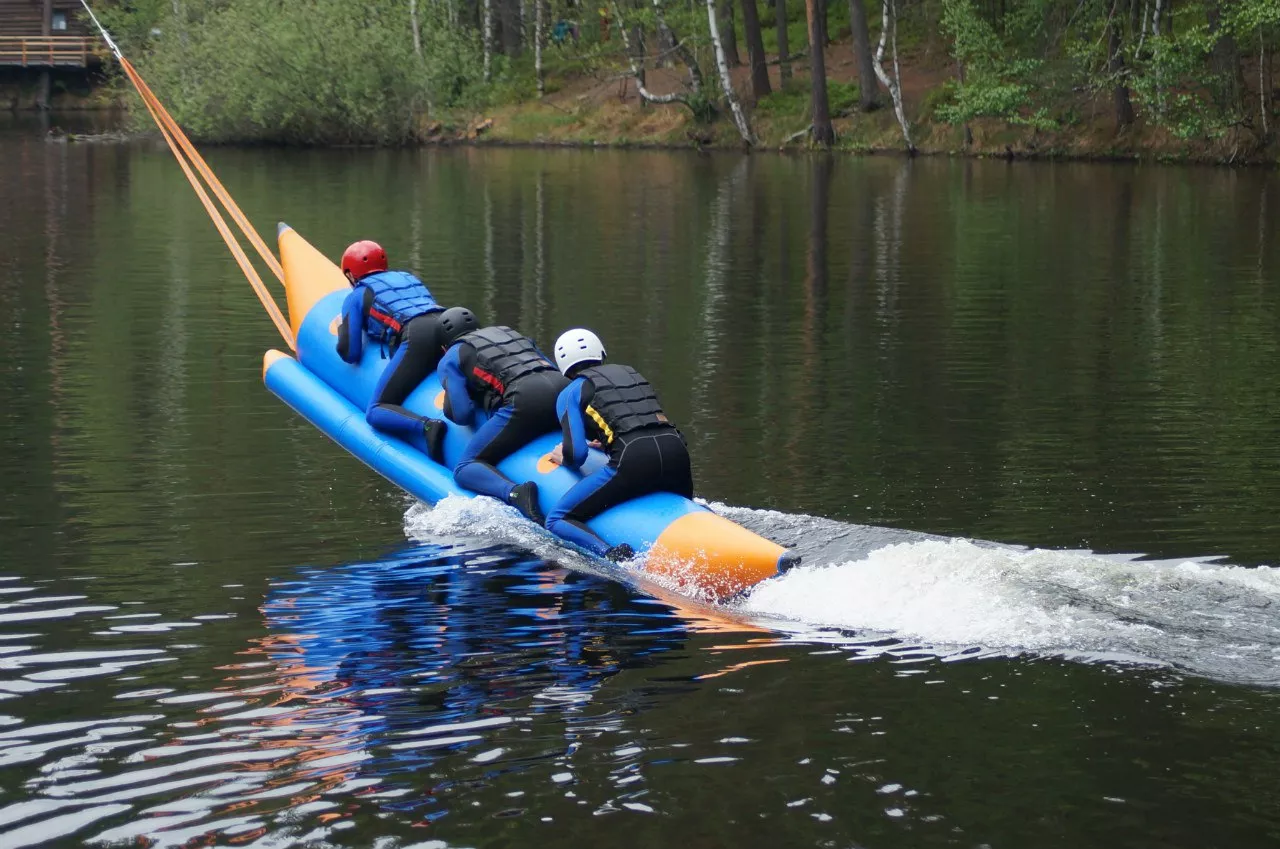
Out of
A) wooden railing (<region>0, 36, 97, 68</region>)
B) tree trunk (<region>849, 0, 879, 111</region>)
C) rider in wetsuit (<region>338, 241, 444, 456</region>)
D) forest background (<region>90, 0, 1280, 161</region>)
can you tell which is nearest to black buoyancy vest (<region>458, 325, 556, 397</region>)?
rider in wetsuit (<region>338, 241, 444, 456</region>)

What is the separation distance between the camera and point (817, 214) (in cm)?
2900

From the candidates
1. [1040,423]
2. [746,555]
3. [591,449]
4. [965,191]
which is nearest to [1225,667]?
[746,555]

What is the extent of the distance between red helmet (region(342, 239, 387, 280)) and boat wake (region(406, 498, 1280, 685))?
5.03 metres

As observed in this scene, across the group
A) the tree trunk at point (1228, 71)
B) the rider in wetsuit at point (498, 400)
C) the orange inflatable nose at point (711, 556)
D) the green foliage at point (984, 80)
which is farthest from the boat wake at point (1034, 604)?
the green foliage at point (984, 80)

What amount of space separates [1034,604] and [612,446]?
9.07 ft

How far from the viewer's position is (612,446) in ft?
30.9

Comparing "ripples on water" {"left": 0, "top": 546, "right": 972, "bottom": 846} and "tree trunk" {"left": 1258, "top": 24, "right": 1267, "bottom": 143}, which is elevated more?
"tree trunk" {"left": 1258, "top": 24, "right": 1267, "bottom": 143}

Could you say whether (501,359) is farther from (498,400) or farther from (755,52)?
(755,52)

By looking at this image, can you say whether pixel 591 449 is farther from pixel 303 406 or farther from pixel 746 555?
pixel 303 406

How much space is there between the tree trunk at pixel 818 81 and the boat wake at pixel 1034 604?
35.7m

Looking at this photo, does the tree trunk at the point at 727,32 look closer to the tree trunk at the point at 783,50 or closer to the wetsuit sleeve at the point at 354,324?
the tree trunk at the point at 783,50

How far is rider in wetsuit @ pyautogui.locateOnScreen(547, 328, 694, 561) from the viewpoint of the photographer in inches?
367

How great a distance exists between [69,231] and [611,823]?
72.5ft

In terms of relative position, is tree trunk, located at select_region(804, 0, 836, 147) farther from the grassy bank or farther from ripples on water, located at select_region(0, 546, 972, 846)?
ripples on water, located at select_region(0, 546, 972, 846)
